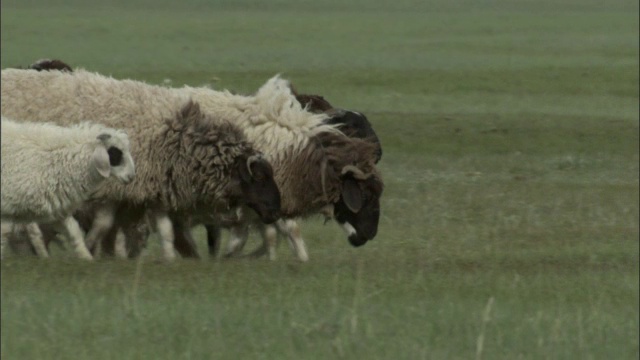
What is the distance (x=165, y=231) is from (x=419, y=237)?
2.98m

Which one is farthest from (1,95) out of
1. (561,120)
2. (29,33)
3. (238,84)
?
(29,33)

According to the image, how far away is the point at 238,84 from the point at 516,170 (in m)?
10.4

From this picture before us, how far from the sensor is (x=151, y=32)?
4634cm

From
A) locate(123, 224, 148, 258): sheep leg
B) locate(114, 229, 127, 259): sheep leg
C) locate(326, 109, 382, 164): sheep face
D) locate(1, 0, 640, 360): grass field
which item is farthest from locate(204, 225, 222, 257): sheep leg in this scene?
locate(326, 109, 382, 164): sheep face

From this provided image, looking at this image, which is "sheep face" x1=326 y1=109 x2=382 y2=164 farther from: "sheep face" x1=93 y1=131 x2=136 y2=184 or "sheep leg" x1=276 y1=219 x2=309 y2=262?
"sheep face" x1=93 y1=131 x2=136 y2=184

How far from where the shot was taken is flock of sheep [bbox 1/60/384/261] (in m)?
11.8

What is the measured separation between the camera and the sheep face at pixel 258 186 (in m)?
11.9

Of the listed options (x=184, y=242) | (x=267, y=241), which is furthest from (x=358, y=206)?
(x=184, y=242)

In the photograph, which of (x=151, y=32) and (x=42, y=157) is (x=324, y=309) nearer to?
(x=42, y=157)

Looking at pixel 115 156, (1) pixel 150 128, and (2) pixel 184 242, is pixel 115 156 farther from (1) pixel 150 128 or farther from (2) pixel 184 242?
(2) pixel 184 242

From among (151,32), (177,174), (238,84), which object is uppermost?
(177,174)

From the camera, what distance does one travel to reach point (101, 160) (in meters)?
10.9

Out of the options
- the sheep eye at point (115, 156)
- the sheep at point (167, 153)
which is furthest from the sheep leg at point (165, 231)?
the sheep eye at point (115, 156)

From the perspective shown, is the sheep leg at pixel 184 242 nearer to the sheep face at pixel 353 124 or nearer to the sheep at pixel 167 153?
the sheep at pixel 167 153
